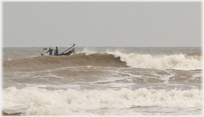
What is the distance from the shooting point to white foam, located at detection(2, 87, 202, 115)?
7627 millimetres

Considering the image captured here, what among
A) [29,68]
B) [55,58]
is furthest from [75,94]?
[55,58]

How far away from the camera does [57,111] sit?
695 cm

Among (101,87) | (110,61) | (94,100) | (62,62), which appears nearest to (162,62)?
(110,61)

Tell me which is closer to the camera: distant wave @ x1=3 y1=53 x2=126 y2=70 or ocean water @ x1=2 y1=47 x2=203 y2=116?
ocean water @ x1=2 y1=47 x2=203 y2=116

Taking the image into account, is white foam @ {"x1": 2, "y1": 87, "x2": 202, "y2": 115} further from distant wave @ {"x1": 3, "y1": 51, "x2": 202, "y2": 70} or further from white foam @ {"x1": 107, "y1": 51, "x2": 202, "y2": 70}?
white foam @ {"x1": 107, "y1": 51, "x2": 202, "y2": 70}

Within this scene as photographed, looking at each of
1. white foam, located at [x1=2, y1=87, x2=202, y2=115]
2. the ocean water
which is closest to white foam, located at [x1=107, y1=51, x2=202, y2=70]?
the ocean water

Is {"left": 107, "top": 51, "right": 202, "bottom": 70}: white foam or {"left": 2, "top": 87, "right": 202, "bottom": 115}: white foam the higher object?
{"left": 107, "top": 51, "right": 202, "bottom": 70}: white foam

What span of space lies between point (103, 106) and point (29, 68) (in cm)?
783

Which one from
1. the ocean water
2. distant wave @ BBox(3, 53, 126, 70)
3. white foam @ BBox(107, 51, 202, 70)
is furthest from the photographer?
white foam @ BBox(107, 51, 202, 70)

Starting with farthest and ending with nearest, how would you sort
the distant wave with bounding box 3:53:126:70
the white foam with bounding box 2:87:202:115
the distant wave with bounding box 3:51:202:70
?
the distant wave with bounding box 3:51:202:70 → the distant wave with bounding box 3:53:126:70 → the white foam with bounding box 2:87:202:115

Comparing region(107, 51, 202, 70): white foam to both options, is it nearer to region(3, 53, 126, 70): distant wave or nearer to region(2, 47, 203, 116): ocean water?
region(2, 47, 203, 116): ocean water

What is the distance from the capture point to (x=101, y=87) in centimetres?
1062

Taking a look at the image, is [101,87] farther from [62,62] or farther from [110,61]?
[110,61]

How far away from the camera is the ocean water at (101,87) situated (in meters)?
7.42
